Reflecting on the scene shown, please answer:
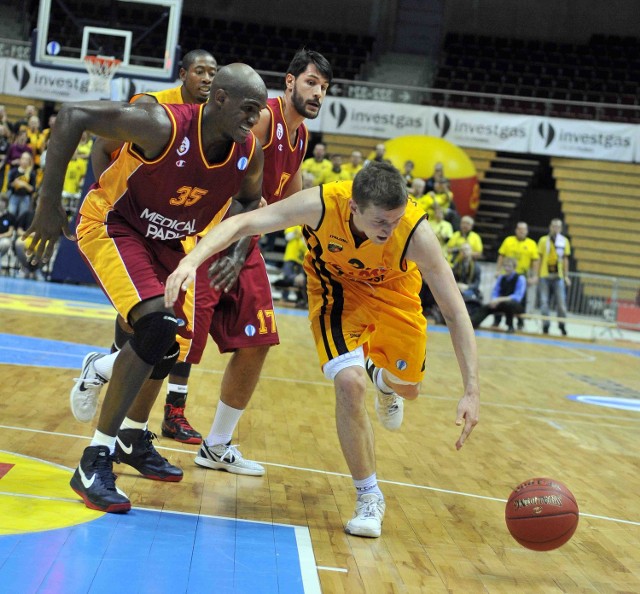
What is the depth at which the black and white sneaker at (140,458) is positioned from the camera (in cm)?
461

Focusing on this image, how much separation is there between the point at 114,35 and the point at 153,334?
13.3 meters

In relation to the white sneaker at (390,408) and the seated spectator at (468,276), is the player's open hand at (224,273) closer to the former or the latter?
the white sneaker at (390,408)

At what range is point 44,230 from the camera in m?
3.85

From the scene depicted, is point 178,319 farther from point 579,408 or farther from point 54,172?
point 579,408

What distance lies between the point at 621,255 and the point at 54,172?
21492 millimetres

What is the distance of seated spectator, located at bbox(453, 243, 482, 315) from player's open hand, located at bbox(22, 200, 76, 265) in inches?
510

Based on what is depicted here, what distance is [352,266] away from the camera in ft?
14.9

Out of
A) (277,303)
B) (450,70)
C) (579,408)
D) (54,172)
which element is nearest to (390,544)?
(54,172)

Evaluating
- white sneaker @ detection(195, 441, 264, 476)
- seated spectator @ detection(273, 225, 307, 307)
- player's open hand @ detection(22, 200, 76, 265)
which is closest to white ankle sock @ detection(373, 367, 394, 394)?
white sneaker @ detection(195, 441, 264, 476)

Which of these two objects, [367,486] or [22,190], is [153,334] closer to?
[367,486]

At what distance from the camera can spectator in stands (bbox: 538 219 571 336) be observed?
59.3ft

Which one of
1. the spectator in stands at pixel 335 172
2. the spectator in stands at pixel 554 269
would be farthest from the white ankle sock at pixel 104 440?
the spectator in stands at pixel 554 269

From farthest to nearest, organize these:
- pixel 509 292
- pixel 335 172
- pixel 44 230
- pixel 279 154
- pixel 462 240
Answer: pixel 335 172 → pixel 509 292 → pixel 462 240 → pixel 279 154 → pixel 44 230

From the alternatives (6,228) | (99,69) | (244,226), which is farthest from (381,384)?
(6,228)
